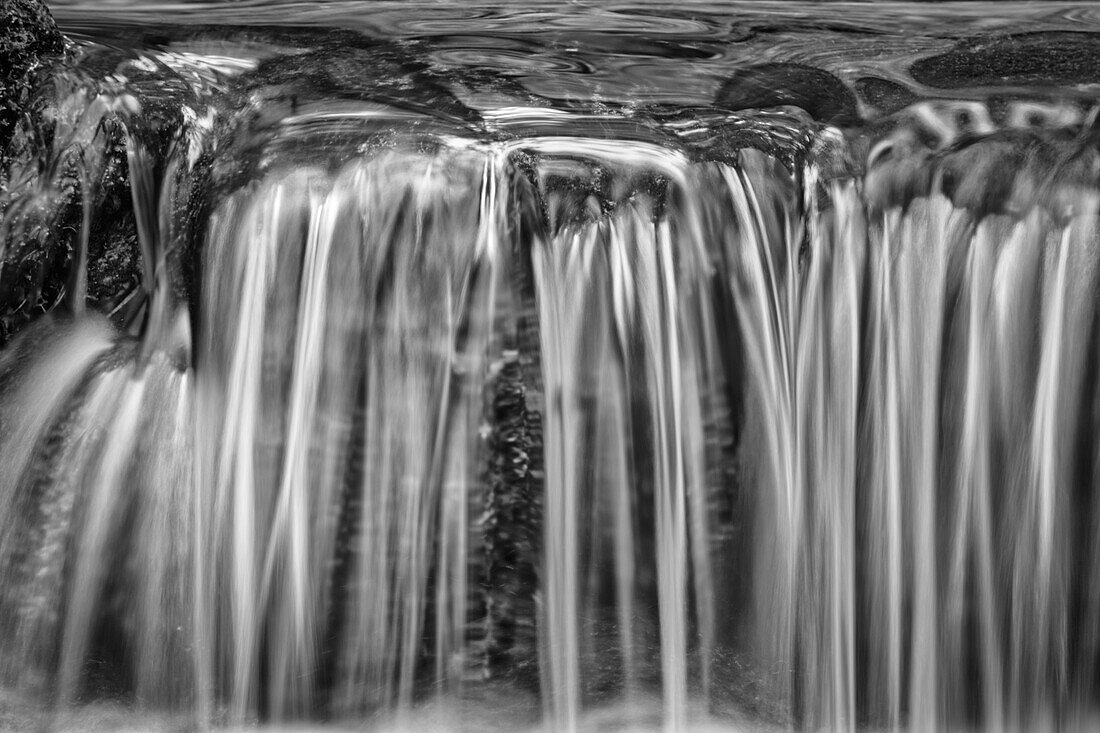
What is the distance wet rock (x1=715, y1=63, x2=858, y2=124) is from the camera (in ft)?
8.19

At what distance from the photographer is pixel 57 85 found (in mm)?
2299

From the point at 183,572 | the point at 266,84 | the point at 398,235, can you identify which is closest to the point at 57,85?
the point at 266,84

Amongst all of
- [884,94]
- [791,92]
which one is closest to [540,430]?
[791,92]

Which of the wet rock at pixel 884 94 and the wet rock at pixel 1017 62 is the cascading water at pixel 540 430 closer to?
the wet rock at pixel 884 94

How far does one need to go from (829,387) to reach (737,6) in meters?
1.63

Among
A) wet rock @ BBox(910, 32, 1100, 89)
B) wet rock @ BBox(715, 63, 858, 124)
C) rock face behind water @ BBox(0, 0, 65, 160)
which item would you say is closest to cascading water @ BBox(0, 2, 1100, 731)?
rock face behind water @ BBox(0, 0, 65, 160)

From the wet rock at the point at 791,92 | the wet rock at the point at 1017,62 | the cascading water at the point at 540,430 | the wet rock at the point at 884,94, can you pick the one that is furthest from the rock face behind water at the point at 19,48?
the wet rock at the point at 1017,62

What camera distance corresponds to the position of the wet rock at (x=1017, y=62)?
2.61 metres

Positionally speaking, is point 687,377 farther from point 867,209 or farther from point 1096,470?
point 1096,470

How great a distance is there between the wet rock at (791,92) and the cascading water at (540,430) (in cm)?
23

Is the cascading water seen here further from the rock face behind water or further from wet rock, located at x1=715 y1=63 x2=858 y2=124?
wet rock, located at x1=715 y1=63 x2=858 y2=124

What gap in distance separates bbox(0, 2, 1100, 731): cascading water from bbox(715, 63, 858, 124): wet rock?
235 mm

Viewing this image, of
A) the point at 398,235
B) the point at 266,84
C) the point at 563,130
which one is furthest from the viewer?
the point at 266,84

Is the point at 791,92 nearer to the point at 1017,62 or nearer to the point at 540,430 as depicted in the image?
the point at 1017,62
